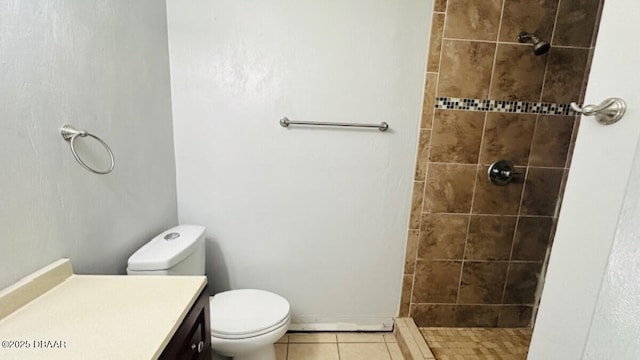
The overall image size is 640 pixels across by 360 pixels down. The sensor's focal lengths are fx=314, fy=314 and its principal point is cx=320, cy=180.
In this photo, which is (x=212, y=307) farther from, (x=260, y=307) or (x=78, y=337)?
(x=78, y=337)

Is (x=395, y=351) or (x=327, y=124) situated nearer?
(x=327, y=124)

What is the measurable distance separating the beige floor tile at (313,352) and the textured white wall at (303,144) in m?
0.14

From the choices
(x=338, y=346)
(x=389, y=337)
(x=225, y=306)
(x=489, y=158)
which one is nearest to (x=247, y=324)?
(x=225, y=306)

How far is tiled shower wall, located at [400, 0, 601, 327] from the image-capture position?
5.08 feet

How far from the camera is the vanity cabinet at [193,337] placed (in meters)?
0.74

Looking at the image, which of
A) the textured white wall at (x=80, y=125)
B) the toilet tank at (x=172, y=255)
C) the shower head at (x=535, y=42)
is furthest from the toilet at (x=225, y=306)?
the shower head at (x=535, y=42)

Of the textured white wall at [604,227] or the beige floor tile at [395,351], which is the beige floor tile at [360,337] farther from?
the textured white wall at [604,227]

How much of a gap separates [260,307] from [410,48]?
144cm

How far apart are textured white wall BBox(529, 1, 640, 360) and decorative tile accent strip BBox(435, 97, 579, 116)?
938 millimetres

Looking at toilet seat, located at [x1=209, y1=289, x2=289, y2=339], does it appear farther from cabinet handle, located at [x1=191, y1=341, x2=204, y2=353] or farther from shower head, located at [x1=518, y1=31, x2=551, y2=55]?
shower head, located at [x1=518, y1=31, x2=551, y2=55]

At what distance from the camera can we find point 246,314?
1385 millimetres

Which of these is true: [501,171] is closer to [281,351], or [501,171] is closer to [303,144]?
[303,144]

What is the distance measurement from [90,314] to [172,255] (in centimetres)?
48

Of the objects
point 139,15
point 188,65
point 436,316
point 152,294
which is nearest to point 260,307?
point 152,294
